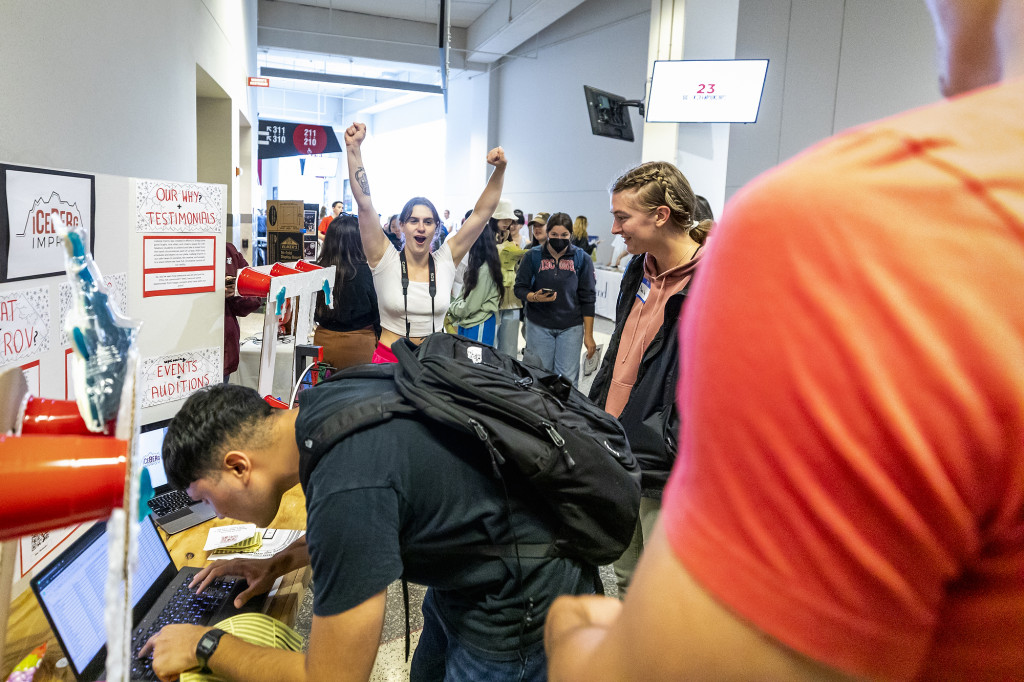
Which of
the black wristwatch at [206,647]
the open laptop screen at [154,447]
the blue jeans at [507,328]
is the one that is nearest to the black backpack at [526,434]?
the black wristwatch at [206,647]

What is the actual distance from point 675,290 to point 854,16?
10.4 metres

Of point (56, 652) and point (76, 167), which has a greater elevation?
point (76, 167)

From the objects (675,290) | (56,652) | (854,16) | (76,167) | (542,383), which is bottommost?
(56,652)

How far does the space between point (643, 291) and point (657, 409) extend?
0.57 m

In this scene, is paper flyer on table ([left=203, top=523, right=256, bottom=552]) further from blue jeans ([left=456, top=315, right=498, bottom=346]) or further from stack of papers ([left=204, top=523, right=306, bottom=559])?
blue jeans ([left=456, top=315, right=498, bottom=346])

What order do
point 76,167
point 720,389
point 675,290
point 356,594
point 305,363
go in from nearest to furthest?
point 720,389 < point 356,594 < point 675,290 < point 76,167 < point 305,363

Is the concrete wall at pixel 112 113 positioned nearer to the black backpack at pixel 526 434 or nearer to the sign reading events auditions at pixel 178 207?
the sign reading events auditions at pixel 178 207

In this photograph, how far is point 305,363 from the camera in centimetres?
302

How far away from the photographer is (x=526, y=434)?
4.27 ft

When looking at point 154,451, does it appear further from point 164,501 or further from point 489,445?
point 489,445

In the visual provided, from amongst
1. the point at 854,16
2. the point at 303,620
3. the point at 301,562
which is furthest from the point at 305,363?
the point at 854,16

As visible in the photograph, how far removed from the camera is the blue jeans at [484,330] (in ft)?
19.0

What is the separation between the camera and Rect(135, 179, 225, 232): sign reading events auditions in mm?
2059

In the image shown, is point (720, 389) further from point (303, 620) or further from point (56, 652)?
point (303, 620)
